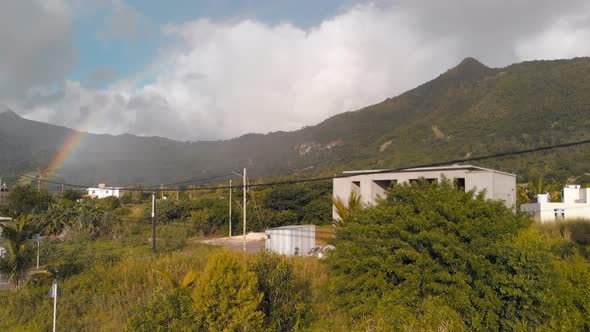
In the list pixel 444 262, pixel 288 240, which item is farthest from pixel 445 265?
pixel 288 240

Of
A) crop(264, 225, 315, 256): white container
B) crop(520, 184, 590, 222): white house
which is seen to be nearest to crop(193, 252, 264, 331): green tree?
crop(264, 225, 315, 256): white container

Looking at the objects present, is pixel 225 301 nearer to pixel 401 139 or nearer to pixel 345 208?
pixel 345 208

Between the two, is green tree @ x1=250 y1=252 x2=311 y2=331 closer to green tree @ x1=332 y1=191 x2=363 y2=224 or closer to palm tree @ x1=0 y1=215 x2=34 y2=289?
green tree @ x1=332 y1=191 x2=363 y2=224

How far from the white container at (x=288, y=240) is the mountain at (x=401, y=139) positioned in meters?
30.6

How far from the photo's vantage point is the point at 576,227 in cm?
1639

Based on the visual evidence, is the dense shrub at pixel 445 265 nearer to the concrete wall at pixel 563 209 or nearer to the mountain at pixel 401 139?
the concrete wall at pixel 563 209

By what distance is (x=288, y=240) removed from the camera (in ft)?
75.6

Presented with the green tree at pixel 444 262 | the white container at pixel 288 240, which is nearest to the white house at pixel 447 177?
the white container at pixel 288 240

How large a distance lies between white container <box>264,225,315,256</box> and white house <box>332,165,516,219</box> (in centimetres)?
254

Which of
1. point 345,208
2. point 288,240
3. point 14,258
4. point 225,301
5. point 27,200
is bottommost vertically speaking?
point 288,240

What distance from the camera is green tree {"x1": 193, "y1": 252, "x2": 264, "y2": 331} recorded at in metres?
6.70

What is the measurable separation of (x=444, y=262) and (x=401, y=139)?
69754 mm

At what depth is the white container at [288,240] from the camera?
896 inches

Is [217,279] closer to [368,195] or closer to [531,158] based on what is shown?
[368,195]
